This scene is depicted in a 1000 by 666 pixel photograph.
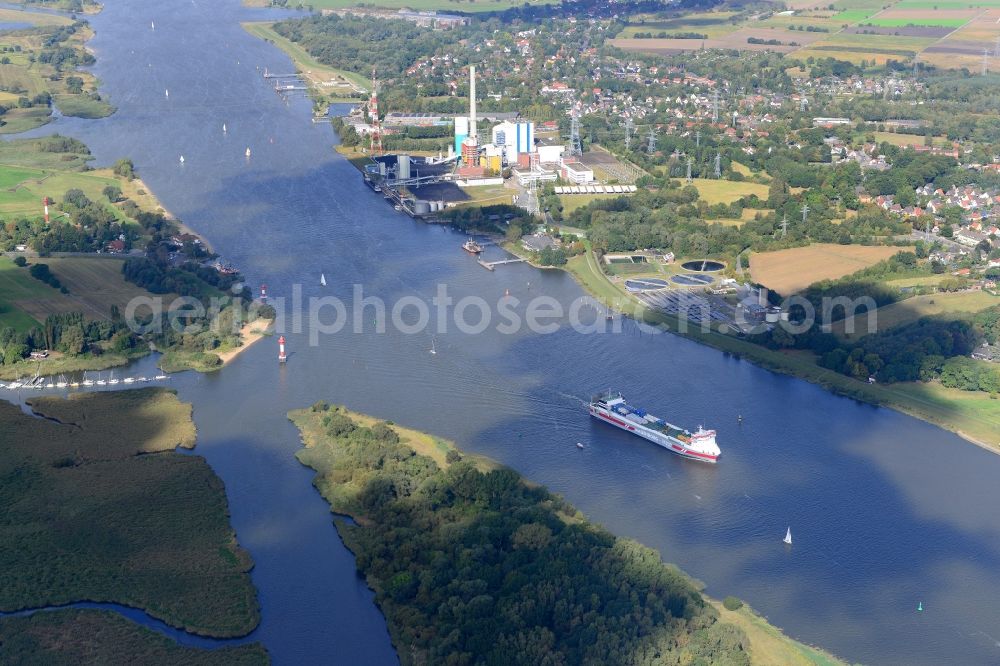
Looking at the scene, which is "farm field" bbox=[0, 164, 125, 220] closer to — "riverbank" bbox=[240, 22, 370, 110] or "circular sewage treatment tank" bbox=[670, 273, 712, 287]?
"riverbank" bbox=[240, 22, 370, 110]

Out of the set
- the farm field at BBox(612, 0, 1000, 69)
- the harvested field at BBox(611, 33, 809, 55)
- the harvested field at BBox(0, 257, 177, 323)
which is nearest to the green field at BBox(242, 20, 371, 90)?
the harvested field at BBox(611, 33, 809, 55)

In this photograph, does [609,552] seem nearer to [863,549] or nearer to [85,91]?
[863,549]

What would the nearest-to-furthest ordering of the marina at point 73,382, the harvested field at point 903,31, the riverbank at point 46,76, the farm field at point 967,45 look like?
the marina at point 73,382, the riverbank at point 46,76, the farm field at point 967,45, the harvested field at point 903,31

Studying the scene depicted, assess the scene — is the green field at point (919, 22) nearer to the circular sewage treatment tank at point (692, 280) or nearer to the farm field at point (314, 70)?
the farm field at point (314, 70)

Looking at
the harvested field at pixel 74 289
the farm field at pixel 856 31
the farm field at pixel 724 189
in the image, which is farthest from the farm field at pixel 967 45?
the harvested field at pixel 74 289

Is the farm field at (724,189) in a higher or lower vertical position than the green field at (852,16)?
lower

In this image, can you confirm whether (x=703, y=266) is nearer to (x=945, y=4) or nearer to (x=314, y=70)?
(x=314, y=70)

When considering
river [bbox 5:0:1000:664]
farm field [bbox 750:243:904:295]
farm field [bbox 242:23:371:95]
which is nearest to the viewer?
river [bbox 5:0:1000:664]

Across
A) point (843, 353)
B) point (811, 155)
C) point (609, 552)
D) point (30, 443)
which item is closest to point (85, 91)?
point (811, 155)
